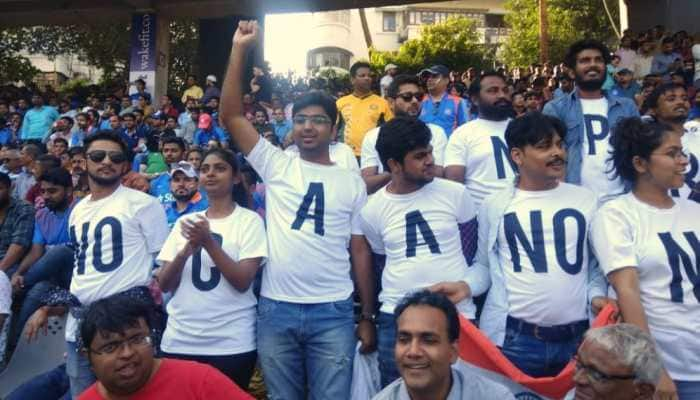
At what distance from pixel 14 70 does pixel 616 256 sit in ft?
85.9

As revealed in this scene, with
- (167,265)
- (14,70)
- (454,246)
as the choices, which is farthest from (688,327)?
(14,70)

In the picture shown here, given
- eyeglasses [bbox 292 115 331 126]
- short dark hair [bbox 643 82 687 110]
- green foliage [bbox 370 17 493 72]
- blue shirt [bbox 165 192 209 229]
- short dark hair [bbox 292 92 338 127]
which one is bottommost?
blue shirt [bbox 165 192 209 229]

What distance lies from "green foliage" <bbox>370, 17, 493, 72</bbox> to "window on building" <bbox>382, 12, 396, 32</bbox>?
69.6ft

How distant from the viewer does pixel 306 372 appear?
148 inches

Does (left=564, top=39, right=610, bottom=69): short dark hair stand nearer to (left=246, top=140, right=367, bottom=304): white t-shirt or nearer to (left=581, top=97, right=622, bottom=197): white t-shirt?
(left=581, top=97, right=622, bottom=197): white t-shirt

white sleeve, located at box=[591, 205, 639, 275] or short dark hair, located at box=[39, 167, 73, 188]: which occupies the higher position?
short dark hair, located at box=[39, 167, 73, 188]

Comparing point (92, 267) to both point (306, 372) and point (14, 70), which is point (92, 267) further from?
point (14, 70)

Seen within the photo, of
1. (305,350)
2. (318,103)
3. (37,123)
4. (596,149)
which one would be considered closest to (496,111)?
(596,149)

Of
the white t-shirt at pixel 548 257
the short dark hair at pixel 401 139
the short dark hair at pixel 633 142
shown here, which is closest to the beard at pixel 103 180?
the short dark hair at pixel 401 139

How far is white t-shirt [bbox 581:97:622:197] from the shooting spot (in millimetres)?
4309

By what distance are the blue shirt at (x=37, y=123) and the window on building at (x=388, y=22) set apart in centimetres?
4083

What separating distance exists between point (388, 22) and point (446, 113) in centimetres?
4817

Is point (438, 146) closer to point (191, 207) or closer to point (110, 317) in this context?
point (191, 207)

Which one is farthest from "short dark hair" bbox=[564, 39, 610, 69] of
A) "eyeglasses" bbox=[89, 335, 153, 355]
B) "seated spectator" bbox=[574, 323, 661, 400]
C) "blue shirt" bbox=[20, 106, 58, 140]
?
"blue shirt" bbox=[20, 106, 58, 140]
